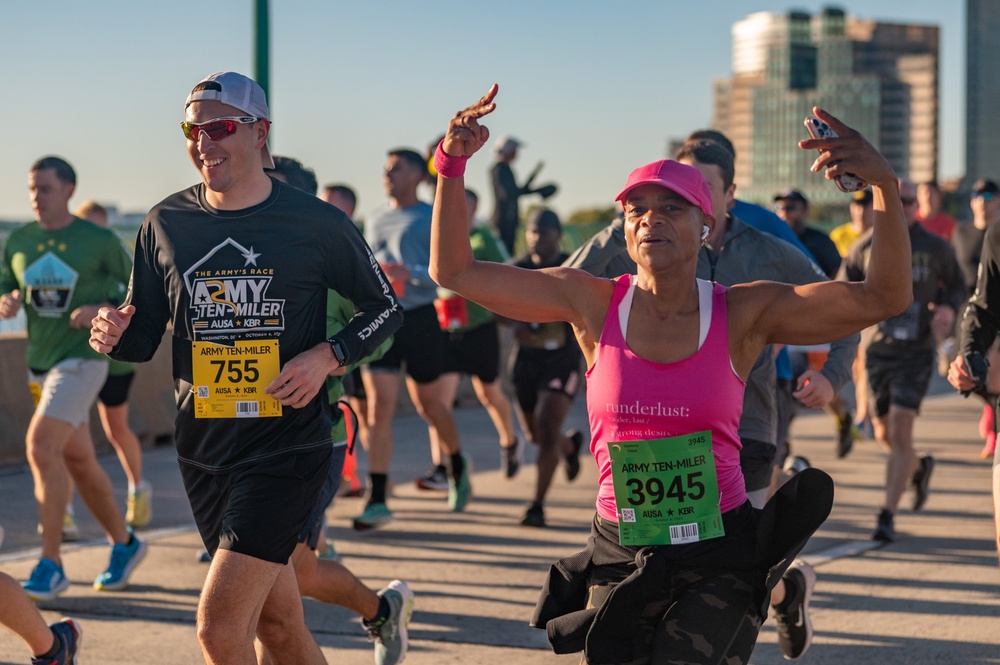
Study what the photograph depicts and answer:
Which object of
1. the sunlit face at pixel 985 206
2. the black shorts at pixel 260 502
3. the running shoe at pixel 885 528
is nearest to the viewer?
the black shorts at pixel 260 502

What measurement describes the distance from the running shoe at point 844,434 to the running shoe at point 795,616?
6006 millimetres

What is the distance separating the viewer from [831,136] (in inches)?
142

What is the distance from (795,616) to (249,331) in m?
2.57

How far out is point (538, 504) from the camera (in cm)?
895

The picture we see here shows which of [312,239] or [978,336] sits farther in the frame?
[978,336]

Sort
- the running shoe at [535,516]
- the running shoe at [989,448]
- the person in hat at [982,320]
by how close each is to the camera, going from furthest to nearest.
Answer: the running shoe at [989,448], the running shoe at [535,516], the person in hat at [982,320]

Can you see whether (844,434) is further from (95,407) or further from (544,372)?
(95,407)

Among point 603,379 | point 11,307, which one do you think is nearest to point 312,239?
point 603,379

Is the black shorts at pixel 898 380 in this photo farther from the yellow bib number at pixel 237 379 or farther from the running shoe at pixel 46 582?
the yellow bib number at pixel 237 379

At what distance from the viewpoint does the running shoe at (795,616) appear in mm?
5758

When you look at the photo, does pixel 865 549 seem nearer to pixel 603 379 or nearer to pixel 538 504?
pixel 538 504

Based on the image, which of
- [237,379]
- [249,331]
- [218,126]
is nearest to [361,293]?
A: [249,331]

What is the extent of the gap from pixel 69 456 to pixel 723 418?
4.37m

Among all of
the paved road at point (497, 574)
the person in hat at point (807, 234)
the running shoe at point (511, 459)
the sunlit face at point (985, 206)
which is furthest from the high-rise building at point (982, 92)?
the paved road at point (497, 574)
